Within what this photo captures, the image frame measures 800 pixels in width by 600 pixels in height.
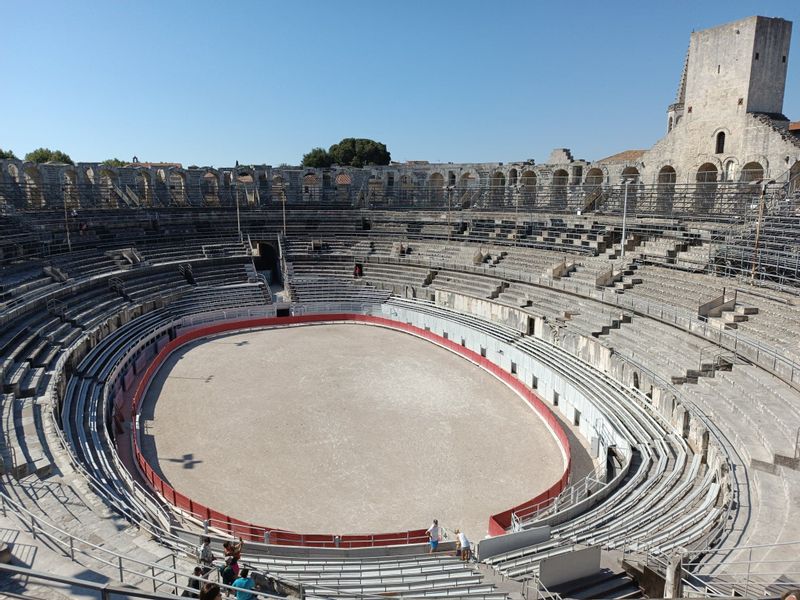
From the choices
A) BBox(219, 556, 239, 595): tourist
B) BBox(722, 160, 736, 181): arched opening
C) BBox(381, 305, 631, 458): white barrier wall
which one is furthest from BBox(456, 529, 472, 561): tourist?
BBox(722, 160, 736, 181): arched opening

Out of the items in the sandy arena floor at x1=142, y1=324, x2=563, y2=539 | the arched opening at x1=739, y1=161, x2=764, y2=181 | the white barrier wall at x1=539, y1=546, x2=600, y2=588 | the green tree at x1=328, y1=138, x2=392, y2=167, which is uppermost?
the green tree at x1=328, y1=138, x2=392, y2=167

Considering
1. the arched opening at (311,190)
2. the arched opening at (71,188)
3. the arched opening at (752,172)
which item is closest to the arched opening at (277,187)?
the arched opening at (311,190)

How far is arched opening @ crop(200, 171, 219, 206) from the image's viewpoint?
48750mm

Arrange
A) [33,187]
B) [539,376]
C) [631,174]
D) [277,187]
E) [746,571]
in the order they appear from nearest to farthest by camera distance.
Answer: [746,571] → [539,376] → [33,187] → [631,174] → [277,187]

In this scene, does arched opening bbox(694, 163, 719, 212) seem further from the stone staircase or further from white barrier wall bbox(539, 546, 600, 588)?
white barrier wall bbox(539, 546, 600, 588)

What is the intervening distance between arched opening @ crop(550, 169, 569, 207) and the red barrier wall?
1853 centimetres

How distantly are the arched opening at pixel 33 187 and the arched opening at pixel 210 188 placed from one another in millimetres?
12105

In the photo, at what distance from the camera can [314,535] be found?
12.6m

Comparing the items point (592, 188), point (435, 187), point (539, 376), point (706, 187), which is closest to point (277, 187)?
point (435, 187)

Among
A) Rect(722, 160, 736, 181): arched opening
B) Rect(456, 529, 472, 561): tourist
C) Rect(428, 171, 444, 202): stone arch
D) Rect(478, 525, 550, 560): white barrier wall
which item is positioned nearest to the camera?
Rect(478, 525, 550, 560): white barrier wall

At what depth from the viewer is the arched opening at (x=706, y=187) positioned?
3253cm

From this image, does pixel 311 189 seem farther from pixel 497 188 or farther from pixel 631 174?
pixel 631 174

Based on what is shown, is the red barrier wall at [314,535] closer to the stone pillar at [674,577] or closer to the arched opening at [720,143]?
the stone pillar at [674,577]

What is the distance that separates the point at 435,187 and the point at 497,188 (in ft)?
20.4
